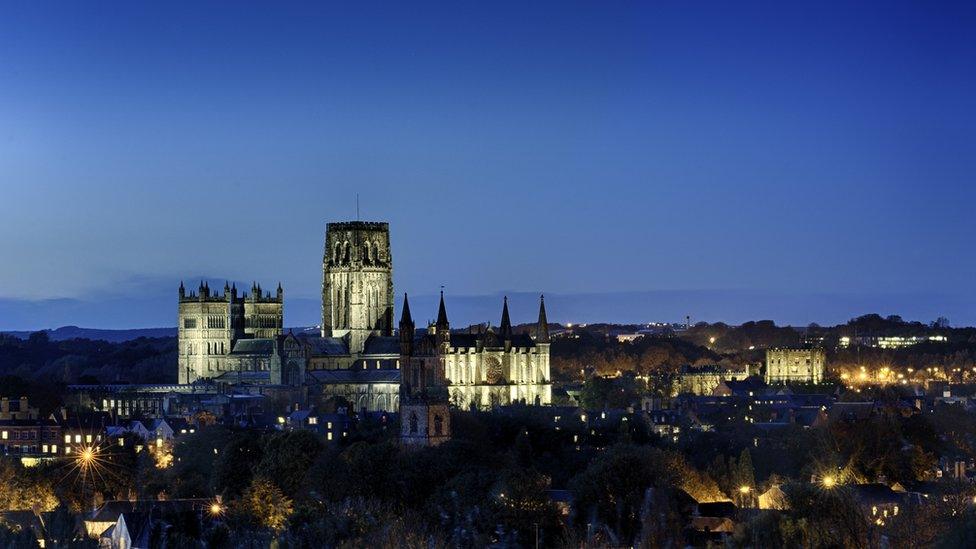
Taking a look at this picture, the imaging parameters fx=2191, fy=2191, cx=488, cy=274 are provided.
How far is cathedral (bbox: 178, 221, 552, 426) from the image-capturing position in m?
144

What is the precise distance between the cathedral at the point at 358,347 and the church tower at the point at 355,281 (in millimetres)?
77

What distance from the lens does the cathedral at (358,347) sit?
14400cm

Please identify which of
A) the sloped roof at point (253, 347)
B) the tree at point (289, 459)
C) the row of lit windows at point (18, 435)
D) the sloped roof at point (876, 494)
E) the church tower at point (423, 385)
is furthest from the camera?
the sloped roof at point (253, 347)

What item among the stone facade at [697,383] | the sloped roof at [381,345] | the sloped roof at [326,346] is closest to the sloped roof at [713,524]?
the sloped roof at [381,345]

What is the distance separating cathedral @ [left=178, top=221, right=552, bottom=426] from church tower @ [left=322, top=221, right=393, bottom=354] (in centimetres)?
8

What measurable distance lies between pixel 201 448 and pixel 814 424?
36.8 metres

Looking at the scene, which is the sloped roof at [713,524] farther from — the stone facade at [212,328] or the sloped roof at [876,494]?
the stone facade at [212,328]

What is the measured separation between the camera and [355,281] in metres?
169

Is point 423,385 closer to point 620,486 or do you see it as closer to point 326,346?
point 326,346

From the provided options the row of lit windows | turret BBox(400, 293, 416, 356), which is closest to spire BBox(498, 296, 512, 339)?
turret BBox(400, 293, 416, 356)

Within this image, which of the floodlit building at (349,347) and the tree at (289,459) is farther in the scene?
the floodlit building at (349,347)

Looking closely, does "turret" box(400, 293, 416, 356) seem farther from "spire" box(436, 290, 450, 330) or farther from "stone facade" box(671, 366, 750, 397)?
"stone facade" box(671, 366, 750, 397)

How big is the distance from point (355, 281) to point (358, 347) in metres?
6.71

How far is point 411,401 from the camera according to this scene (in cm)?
10212
